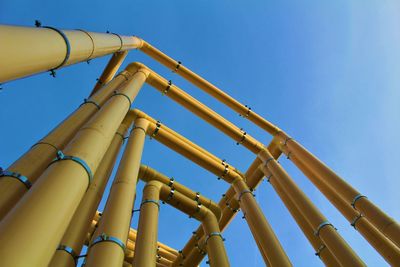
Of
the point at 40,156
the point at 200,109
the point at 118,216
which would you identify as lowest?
the point at 118,216

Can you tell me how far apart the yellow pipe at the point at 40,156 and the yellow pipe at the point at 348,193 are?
26.7ft

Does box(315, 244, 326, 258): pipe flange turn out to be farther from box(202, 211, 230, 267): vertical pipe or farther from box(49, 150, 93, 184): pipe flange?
box(49, 150, 93, 184): pipe flange

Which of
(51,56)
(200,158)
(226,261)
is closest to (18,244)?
(51,56)

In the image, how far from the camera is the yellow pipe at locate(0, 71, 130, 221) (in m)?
5.48

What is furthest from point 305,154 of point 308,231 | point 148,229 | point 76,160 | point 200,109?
point 76,160

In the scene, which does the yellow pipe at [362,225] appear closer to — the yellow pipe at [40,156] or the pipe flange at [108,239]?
the pipe flange at [108,239]

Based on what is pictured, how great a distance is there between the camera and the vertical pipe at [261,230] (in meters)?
9.75

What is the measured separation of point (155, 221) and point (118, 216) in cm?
302

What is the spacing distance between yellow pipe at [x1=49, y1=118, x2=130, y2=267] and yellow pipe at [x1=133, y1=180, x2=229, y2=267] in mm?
1627

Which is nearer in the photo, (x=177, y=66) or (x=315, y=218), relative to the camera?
(x=315, y=218)

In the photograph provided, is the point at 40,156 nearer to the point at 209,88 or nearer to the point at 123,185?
the point at 123,185

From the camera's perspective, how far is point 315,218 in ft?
35.3

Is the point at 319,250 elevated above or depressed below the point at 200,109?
below

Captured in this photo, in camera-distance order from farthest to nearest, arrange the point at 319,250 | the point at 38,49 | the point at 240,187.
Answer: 1. the point at 240,187
2. the point at 319,250
3. the point at 38,49
